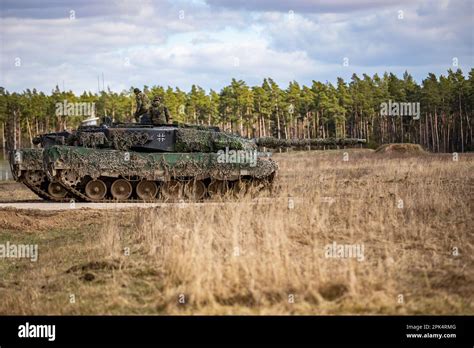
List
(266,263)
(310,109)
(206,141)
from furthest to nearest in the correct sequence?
(310,109)
(206,141)
(266,263)

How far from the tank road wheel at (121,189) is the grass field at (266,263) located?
752 cm

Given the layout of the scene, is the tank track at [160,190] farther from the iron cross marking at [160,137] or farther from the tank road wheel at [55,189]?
the iron cross marking at [160,137]

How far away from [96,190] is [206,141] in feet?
12.0

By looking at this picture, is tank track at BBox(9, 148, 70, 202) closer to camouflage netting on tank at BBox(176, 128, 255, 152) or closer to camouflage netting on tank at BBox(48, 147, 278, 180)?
camouflage netting on tank at BBox(48, 147, 278, 180)

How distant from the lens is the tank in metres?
23.7

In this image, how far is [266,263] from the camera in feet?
31.0

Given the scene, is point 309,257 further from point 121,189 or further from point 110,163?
point 121,189

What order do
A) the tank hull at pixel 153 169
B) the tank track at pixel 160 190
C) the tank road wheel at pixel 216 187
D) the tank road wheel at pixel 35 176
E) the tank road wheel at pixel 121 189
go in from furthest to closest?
the tank road wheel at pixel 121 189
the tank road wheel at pixel 216 187
the tank road wheel at pixel 35 176
the tank track at pixel 160 190
the tank hull at pixel 153 169

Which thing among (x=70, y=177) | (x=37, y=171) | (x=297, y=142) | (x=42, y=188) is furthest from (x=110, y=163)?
(x=297, y=142)

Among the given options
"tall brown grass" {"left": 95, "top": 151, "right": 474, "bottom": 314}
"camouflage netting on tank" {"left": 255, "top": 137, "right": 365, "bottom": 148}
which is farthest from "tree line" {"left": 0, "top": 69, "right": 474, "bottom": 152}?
"tall brown grass" {"left": 95, "top": 151, "right": 474, "bottom": 314}

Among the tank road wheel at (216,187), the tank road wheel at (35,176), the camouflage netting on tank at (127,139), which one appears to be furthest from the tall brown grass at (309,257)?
the tank road wheel at (35,176)

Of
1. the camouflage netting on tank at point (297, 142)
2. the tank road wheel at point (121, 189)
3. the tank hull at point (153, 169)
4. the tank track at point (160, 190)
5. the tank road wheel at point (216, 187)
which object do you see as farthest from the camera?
the camouflage netting on tank at point (297, 142)

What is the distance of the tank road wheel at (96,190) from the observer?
79.5 ft
